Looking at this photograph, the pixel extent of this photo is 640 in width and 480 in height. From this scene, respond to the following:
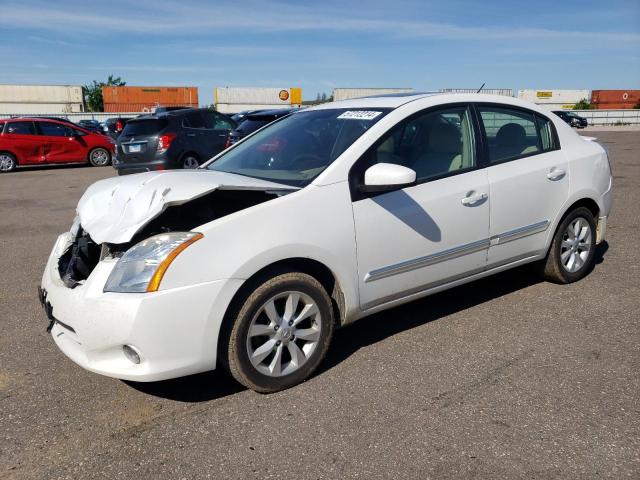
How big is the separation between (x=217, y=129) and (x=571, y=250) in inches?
389

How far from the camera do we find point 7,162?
16.0m

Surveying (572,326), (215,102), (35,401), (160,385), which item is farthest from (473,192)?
(215,102)

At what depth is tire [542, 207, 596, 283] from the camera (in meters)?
4.65

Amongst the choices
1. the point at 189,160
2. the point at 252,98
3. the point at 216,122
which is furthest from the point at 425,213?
the point at 252,98

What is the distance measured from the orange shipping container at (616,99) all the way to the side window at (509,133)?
70890 millimetres

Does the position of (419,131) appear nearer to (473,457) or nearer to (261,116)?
(473,457)

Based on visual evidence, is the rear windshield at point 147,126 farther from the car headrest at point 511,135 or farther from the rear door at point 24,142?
the car headrest at point 511,135

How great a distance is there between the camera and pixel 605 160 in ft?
16.1

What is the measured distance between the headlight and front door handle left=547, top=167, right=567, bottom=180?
2.86m

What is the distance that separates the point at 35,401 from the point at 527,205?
11.5 feet

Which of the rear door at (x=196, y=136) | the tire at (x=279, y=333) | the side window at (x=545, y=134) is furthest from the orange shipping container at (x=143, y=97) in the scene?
the tire at (x=279, y=333)

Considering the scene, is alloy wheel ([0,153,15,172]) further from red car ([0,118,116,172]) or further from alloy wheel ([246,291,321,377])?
alloy wheel ([246,291,321,377])

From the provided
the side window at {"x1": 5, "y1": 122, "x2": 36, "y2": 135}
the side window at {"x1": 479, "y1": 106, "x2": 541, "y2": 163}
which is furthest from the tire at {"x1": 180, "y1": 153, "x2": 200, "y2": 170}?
the side window at {"x1": 479, "y1": 106, "x2": 541, "y2": 163}

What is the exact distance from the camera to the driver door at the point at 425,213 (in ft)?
11.2
